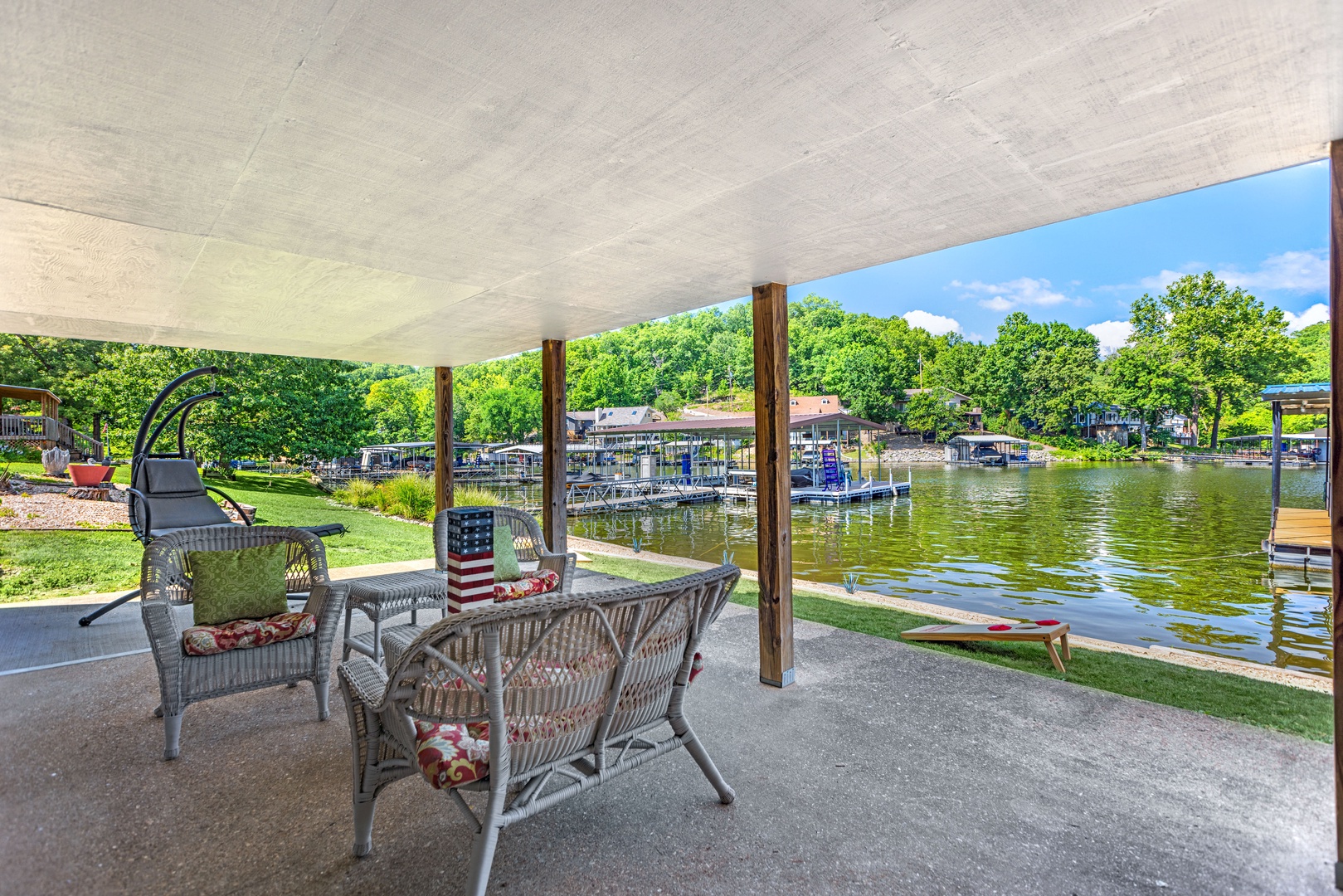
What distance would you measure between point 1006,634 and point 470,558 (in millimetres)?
3417

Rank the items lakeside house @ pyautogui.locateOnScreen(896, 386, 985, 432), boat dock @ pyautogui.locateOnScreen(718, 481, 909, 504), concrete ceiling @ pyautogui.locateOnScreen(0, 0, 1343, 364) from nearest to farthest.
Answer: concrete ceiling @ pyautogui.locateOnScreen(0, 0, 1343, 364) < boat dock @ pyautogui.locateOnScreen(718, 481, 909, 504) < lakeside house @ pyautogui.locateOnScreen(896, 386, 985, 432)

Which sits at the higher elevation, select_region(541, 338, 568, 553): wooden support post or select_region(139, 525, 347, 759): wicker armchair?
select_region(541, 338, 568, 553): wooden support post

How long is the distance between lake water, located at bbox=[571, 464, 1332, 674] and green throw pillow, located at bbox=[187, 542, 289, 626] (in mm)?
7521

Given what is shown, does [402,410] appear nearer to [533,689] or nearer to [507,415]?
[507,415]

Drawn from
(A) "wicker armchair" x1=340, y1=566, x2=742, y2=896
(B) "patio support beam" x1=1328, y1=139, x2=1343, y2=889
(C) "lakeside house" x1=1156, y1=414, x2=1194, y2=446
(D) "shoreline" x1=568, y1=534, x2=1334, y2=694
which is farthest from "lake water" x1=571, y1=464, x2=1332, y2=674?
(C) "lakeside house" x1=1156, y1=414, x2=1194, y2=446

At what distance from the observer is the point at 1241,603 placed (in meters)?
8.71

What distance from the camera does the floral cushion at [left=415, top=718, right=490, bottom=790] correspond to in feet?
5.62

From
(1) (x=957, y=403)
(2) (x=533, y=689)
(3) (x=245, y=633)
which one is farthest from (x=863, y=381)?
(2) (x=533, y=689)

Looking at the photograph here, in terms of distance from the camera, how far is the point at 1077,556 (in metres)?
12.7

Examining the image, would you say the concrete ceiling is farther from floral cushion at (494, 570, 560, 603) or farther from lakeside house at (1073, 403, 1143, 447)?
lakeside house at (1073, 403, 1143, 447)

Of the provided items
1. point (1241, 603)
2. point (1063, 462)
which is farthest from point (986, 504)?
point (1063, 462)

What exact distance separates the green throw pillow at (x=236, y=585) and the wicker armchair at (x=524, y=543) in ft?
4.40

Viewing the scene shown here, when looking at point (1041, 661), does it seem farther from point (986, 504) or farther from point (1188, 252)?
point (1188, 252)

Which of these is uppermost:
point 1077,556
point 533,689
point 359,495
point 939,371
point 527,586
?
point 939,371
